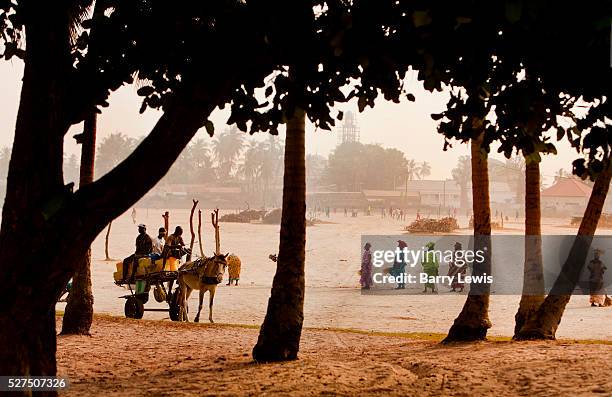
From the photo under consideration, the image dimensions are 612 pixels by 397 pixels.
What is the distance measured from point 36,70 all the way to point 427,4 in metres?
3.47

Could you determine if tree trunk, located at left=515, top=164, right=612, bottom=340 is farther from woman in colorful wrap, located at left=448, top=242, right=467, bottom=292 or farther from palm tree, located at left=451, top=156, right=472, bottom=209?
palm tree, located at left=451, top=156, right=472, bottom=209

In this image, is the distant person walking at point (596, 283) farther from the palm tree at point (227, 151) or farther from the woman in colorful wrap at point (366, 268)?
the palm tree at point (227, 151)

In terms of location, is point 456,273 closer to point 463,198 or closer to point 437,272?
point 437,272

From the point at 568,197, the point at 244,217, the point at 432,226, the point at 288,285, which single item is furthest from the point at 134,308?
the point at 568,197

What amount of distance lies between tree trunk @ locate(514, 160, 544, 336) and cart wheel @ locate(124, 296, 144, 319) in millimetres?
8487

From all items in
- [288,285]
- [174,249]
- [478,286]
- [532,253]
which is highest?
[532,253]

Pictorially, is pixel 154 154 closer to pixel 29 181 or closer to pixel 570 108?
pixel 29 181

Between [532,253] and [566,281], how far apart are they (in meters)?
0.93

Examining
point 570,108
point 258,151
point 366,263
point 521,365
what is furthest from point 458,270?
point 258,151

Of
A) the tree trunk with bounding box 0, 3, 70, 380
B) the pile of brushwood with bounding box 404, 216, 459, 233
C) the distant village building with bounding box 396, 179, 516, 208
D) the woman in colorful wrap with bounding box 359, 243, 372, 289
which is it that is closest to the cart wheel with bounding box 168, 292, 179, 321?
the woman in colorful wrap with bounding box 359, 243, 372, 289

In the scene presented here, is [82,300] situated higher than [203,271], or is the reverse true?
[203,271]

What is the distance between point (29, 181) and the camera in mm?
6117

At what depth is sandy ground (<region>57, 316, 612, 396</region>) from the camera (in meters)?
8.12

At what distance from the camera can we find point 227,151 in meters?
163
